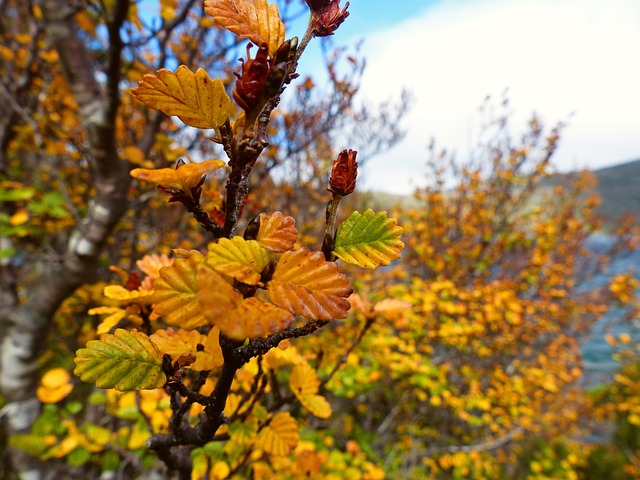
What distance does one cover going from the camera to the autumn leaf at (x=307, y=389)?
104 cm

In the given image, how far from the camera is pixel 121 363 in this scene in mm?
504

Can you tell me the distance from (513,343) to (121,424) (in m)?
6.19

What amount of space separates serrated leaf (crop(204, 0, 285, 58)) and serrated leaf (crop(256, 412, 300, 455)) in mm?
953

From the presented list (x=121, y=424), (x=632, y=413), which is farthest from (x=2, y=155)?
(x=632, y=413)

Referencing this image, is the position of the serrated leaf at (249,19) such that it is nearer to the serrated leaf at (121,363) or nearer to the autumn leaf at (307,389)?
the serrated leaf at (121,363)

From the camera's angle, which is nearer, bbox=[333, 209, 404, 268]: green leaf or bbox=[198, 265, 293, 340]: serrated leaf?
bbox=[198, 265, 293, 340]: serrated leaf

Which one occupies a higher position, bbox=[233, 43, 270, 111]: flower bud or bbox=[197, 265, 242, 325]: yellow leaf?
bbox=[233, 43, 270, 111]: flower bud

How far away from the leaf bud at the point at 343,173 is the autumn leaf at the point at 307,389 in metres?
0.76

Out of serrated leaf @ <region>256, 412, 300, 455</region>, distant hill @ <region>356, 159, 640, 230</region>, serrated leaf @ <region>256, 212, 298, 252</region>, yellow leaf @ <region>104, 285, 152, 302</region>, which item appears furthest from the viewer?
distant hill @ <region>356, 159, 640, 230</region>

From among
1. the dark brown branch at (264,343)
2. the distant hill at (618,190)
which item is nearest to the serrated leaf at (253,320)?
the dark brown branch at (264,343)

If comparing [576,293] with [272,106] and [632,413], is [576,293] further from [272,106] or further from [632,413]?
[272,106]

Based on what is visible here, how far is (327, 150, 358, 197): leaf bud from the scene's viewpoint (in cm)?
51

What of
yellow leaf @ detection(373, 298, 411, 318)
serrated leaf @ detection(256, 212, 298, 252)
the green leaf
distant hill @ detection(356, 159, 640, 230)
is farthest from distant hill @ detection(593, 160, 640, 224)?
serrated leaf @ detection(256, 212, 298, 252)

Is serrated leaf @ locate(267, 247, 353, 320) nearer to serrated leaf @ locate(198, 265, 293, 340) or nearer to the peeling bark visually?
serrated leaf @ locate(198, 265, 293, 340)
